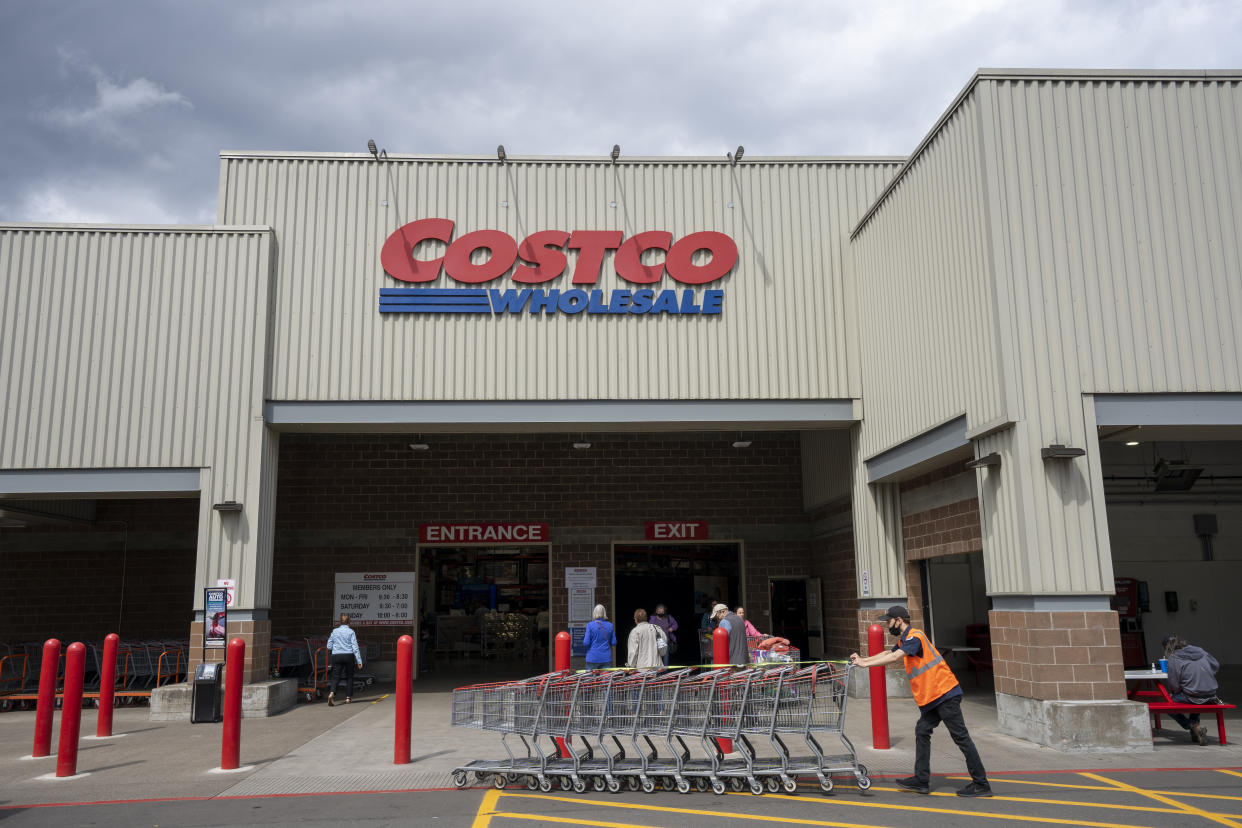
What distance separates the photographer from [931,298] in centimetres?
1266

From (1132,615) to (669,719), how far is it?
13.6 meters

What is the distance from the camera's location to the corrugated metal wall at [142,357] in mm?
14641

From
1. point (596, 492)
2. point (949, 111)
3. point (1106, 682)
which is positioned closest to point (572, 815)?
point (1106, 682)

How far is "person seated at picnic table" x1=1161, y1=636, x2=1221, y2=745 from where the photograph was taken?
10172 mm

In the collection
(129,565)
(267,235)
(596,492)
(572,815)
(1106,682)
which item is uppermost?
(267,235)

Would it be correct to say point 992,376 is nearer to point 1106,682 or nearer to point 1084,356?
point 1084,356

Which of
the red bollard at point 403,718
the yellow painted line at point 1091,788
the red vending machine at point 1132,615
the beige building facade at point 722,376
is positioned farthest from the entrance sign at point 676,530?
the yellow painted line at point 1091,788

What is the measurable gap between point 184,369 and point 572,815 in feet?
34.8

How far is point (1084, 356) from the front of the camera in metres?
10.8

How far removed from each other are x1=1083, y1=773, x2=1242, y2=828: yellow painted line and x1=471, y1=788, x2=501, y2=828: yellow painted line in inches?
211

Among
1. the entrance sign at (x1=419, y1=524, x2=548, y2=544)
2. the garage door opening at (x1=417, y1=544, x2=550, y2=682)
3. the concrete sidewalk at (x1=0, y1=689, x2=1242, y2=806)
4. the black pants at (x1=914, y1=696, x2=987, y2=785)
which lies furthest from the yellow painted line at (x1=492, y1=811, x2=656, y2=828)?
the garage door opening at (x1=417, y1=544, x2=550, y2=682)

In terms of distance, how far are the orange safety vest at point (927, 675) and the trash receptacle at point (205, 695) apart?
971cm

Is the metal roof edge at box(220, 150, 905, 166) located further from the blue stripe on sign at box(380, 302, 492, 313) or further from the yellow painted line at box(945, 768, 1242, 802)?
the yellow painted line at box(945, 768, 1242, 802)

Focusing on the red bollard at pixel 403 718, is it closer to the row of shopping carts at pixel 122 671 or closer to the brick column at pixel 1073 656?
the brick column at pixel 1073 656
